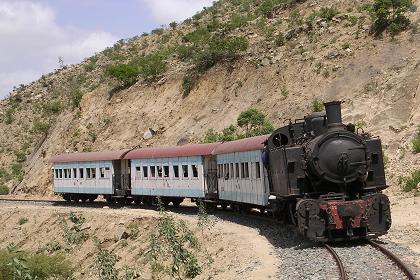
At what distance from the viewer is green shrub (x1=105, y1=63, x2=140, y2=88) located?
5618cm

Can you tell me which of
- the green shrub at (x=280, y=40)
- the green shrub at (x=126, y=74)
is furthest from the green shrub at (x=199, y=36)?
the green shrub at (x=280, y=40)

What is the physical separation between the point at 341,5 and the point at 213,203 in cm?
2624

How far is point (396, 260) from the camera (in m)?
12.1

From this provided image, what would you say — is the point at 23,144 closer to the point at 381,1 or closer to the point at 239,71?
the point at 239,71

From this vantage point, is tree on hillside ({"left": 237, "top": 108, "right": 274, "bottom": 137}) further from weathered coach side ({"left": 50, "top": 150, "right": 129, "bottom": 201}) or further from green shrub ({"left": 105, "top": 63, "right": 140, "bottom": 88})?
green shrub ({"left": 105, "top": 63, "right": 140, "bottom": 88})

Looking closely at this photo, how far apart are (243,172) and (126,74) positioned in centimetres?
3587

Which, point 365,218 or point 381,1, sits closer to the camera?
point 365,218

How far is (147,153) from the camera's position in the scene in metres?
32.0

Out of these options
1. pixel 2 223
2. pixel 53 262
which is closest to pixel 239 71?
pixel 2 223

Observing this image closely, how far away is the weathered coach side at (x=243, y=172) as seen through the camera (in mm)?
19783

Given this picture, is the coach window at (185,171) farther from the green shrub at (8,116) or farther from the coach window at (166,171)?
the green shrub at (8,116)

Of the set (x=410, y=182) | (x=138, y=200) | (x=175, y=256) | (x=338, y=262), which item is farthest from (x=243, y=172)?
(x=138, y=200)

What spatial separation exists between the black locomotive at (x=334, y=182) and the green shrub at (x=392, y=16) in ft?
86.6

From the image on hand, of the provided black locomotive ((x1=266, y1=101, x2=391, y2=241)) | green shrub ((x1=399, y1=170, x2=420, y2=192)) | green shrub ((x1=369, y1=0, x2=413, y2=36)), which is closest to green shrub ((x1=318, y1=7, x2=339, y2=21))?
green shrub ((x1=369, y1=0, x2=413, y2=36))
